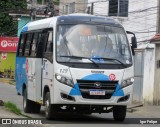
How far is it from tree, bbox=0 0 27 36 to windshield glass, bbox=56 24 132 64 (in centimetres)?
4093

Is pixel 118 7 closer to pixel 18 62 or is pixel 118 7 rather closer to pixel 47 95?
pixel 18 62

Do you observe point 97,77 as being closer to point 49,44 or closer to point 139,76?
point 49,44

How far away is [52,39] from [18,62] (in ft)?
16.1

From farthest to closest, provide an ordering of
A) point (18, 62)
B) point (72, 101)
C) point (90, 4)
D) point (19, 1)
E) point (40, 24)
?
point (19, 1) → point (90, 4) → point (18, 62) → point (40, 24) → point (72, 101)

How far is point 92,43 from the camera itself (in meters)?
15.1

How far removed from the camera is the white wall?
104ft

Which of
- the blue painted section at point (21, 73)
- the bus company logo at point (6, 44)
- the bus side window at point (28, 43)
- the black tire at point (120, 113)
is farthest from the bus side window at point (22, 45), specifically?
the bus company logo at point (6, 44)

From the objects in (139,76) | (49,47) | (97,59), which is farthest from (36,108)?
(139,76)

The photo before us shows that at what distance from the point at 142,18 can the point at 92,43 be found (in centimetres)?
1789

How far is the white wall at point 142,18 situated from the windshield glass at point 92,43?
16128 millimetres

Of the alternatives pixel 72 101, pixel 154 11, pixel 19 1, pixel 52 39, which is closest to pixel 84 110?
A: pixel 72 101

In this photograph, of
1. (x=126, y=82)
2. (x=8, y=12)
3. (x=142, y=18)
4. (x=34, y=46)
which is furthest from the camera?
(x=8, y=12)

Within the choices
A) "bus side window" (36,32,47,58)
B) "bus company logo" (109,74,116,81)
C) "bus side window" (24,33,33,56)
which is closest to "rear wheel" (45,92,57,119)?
"bus side window" (36,32,47,58)

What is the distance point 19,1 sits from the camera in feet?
191
